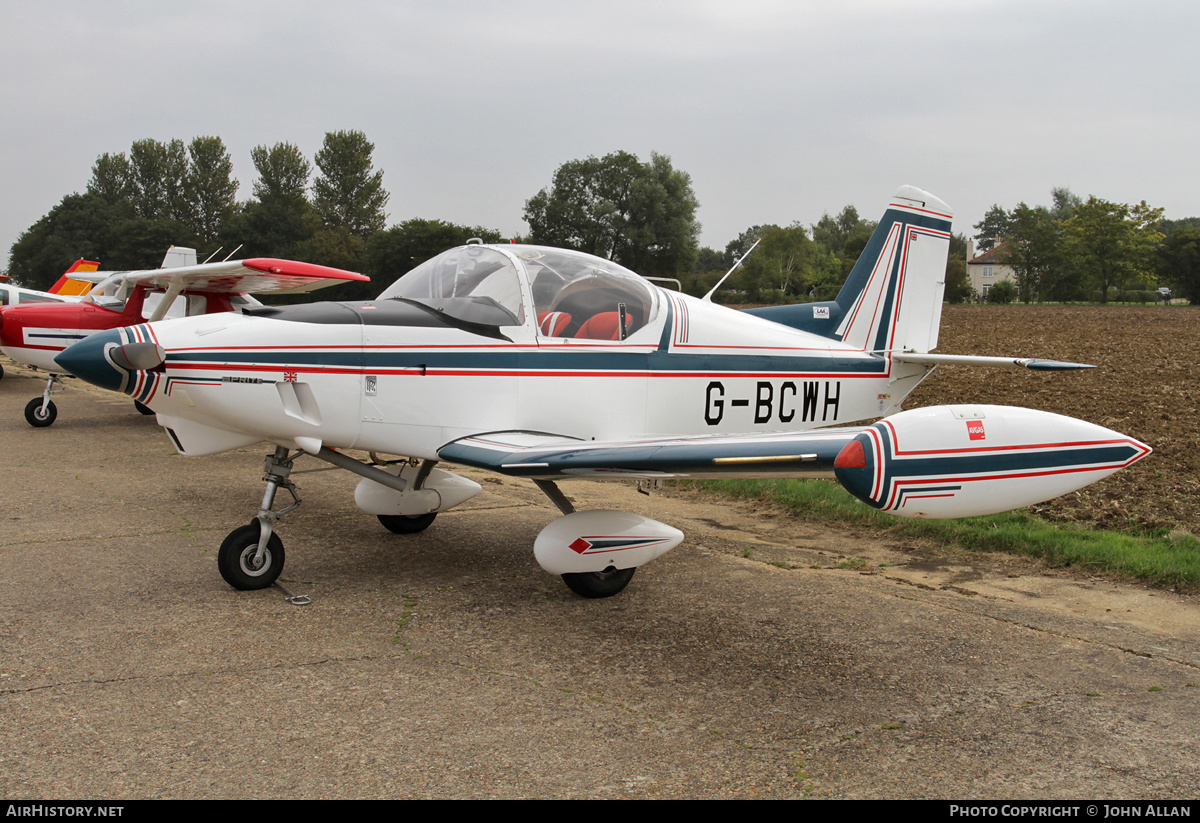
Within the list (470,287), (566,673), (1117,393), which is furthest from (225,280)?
(1117,393)

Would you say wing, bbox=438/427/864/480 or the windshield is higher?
the windshield

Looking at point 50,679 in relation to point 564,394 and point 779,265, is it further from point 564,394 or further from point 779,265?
point 779,265

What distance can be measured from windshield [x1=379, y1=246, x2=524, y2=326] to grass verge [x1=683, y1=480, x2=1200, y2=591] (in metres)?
3.69

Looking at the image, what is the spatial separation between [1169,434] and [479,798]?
10.9 meters

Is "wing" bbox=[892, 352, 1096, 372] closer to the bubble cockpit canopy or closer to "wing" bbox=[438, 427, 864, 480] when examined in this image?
"wing" bbox=[438, 427, 864, 480]

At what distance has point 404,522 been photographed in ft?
22.1

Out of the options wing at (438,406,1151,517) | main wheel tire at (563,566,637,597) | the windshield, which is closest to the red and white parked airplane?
the windshield

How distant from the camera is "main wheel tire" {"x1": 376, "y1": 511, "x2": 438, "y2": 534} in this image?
22.1ft

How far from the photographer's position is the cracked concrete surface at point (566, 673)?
10.1 feet

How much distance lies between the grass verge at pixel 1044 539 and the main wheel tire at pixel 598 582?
2.69 meters

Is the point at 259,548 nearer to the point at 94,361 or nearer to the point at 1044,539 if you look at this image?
the point at 94,361

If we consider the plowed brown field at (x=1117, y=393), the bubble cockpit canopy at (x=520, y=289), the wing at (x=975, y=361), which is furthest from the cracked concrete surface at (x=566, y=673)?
the plowed brown field at (x=1117, y=393)

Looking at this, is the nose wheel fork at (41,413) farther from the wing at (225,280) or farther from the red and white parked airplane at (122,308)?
the wing at (225,280)
